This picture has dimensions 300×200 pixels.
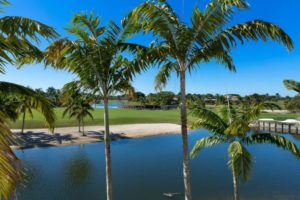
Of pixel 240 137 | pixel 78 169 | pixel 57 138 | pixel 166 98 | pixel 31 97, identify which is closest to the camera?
pixel 31 97

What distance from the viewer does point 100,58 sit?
10883 mm

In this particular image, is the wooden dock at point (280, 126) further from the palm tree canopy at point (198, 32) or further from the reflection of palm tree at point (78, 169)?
the palm tree canopy at point (198, 32)

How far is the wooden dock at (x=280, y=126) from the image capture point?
5679 cm

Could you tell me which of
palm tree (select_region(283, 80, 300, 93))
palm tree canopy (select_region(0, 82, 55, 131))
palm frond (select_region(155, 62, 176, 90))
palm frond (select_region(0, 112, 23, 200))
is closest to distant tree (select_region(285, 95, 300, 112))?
palm tree (select_region(283, 80, 300, 93))

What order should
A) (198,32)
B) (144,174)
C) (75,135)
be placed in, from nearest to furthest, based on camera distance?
(198,32) < (144,174) < (75,135)

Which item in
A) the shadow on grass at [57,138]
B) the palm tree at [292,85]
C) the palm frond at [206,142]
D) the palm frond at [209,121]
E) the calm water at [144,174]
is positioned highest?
the palm tree at [292,85]

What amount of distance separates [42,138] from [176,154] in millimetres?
23239

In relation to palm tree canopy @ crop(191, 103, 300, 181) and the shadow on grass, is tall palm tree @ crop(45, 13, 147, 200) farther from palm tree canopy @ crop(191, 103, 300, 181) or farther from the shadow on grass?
the shadow on grass

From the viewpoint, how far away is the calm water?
933 inches

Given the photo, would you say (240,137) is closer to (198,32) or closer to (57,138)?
(198,32)

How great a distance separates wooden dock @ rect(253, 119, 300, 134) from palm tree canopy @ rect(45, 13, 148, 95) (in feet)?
153

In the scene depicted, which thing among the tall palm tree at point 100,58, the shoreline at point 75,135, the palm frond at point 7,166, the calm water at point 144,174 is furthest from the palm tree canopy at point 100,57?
the shoreline at point 75,135

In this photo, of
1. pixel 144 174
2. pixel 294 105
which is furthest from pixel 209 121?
pixel 294 105

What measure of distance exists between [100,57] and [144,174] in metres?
20.7
